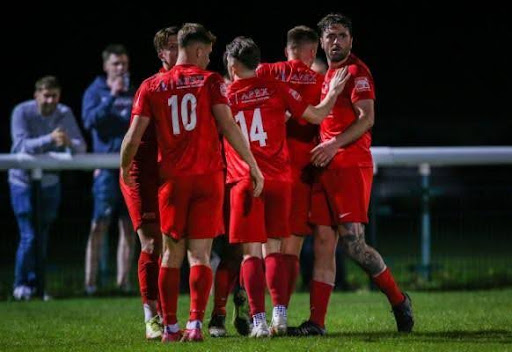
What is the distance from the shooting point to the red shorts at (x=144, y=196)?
31.3 ft

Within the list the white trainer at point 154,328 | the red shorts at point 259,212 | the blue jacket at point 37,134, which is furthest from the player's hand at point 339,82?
the blue jacket at point 37,134

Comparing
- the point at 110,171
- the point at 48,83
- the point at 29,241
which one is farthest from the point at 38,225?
the point at 48,83

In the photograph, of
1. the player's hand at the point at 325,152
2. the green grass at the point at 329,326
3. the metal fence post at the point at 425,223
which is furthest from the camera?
the metal fence post at the point at 425,223

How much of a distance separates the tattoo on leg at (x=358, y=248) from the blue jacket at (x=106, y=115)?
447 centimetres

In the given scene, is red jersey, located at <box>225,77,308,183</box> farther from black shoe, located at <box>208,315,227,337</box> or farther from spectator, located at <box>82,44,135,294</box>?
spectator, located at <box>82,44,135,294</box>

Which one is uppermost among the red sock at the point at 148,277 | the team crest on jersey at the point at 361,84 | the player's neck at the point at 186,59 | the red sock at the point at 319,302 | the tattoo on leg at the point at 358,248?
the player's neck at the point at 186,59

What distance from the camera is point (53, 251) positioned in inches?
531

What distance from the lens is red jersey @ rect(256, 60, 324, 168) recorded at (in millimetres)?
9641

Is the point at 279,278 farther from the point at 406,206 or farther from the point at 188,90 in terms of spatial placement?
the point at 406,206

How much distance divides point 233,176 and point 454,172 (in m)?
6.59

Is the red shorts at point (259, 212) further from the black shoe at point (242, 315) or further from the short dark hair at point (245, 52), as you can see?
the short dark hair at point (245, 52)

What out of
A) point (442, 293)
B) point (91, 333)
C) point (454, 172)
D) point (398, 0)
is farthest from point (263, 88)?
point (398, 0)

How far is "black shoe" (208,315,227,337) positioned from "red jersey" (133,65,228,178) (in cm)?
120

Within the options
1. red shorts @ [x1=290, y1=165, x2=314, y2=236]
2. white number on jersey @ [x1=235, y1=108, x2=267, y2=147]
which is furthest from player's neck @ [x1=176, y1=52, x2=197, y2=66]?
red shorts @ [x1=290, y1=165, x2=314, y2=236]
